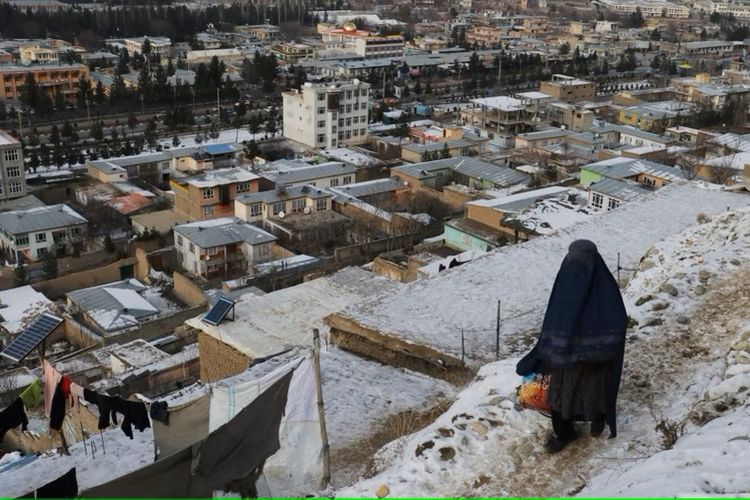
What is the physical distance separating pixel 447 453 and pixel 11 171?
469 inches

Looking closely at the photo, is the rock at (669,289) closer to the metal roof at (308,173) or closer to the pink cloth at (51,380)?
the pink cloth at (51,380)

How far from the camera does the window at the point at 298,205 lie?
1112cm

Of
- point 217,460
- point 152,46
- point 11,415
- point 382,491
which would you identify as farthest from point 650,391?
point 152,46

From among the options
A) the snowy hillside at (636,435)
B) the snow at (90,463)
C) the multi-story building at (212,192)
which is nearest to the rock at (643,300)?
the snowy hillside at (636,435)

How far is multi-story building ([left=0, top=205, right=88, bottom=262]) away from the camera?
10344 mm

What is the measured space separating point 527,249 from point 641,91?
17021 millimetres

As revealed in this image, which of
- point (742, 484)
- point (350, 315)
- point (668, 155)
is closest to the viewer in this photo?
point (742, 484)

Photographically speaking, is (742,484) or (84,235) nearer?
(742,484)

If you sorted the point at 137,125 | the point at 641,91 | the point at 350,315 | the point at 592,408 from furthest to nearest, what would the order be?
the point at 641,91, the point at 137,125, the point at 350,315, the point at 592,408

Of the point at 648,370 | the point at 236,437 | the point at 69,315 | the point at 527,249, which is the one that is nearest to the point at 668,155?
the point at 527,249

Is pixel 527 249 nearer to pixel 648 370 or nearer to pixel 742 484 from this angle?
pixel 648 370

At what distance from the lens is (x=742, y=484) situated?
1.76m

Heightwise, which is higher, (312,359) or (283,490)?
(312,359)

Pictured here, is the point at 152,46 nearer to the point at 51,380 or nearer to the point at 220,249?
the point at 220,249
